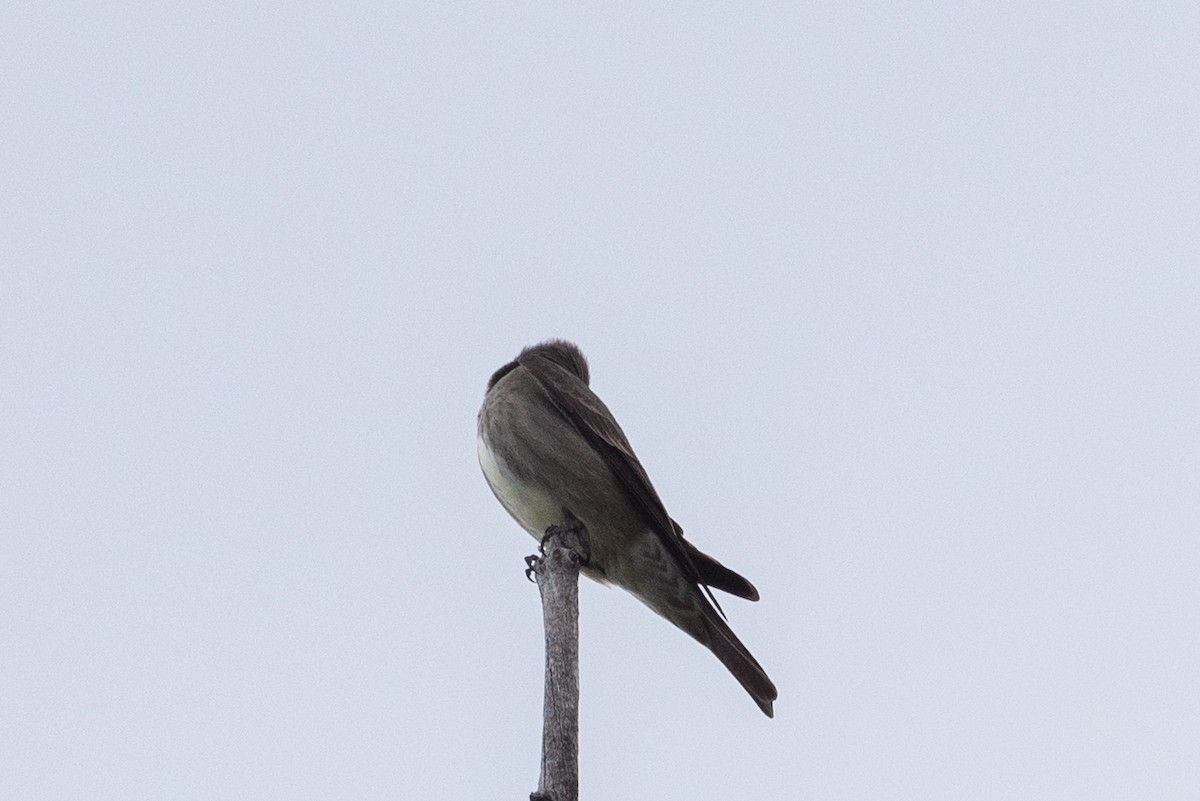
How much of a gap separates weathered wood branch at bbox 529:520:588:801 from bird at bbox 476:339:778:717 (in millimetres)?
2071

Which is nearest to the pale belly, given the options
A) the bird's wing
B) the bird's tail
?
the bird's wing

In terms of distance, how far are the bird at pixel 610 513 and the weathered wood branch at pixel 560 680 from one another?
2.07 metres

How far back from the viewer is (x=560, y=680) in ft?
13.9

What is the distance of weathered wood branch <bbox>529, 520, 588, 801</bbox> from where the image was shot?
385 centimetres

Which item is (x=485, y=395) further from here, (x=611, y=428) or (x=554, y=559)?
(x=554, y=559)

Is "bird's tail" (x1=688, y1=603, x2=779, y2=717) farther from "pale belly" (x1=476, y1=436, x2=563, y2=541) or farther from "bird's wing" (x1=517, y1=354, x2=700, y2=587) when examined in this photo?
"pale belly" (x1=476, y1=436, x2=563, y2=541)

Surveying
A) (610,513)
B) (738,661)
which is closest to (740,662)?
(738,661)

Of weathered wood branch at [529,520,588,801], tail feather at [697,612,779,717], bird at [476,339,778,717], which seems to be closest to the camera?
weathered wood branch at [529,520,588,801]

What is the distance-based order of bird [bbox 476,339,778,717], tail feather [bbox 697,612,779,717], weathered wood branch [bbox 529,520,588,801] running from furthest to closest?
bird [bbox 476,339,778,717] → tail feather [bbox 697,612,779,717] → weathered wood branch [bbox 529,520,588,801]

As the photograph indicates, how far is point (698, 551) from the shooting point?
7.60 metres

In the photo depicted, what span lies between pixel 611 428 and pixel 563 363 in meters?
1.33

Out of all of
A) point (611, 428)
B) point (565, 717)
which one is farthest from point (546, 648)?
point (611, 428)

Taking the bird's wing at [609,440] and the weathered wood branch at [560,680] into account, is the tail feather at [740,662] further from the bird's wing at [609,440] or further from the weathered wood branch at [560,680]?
the weathered wood branch at [560,680]

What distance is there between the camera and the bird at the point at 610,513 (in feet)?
24.0
